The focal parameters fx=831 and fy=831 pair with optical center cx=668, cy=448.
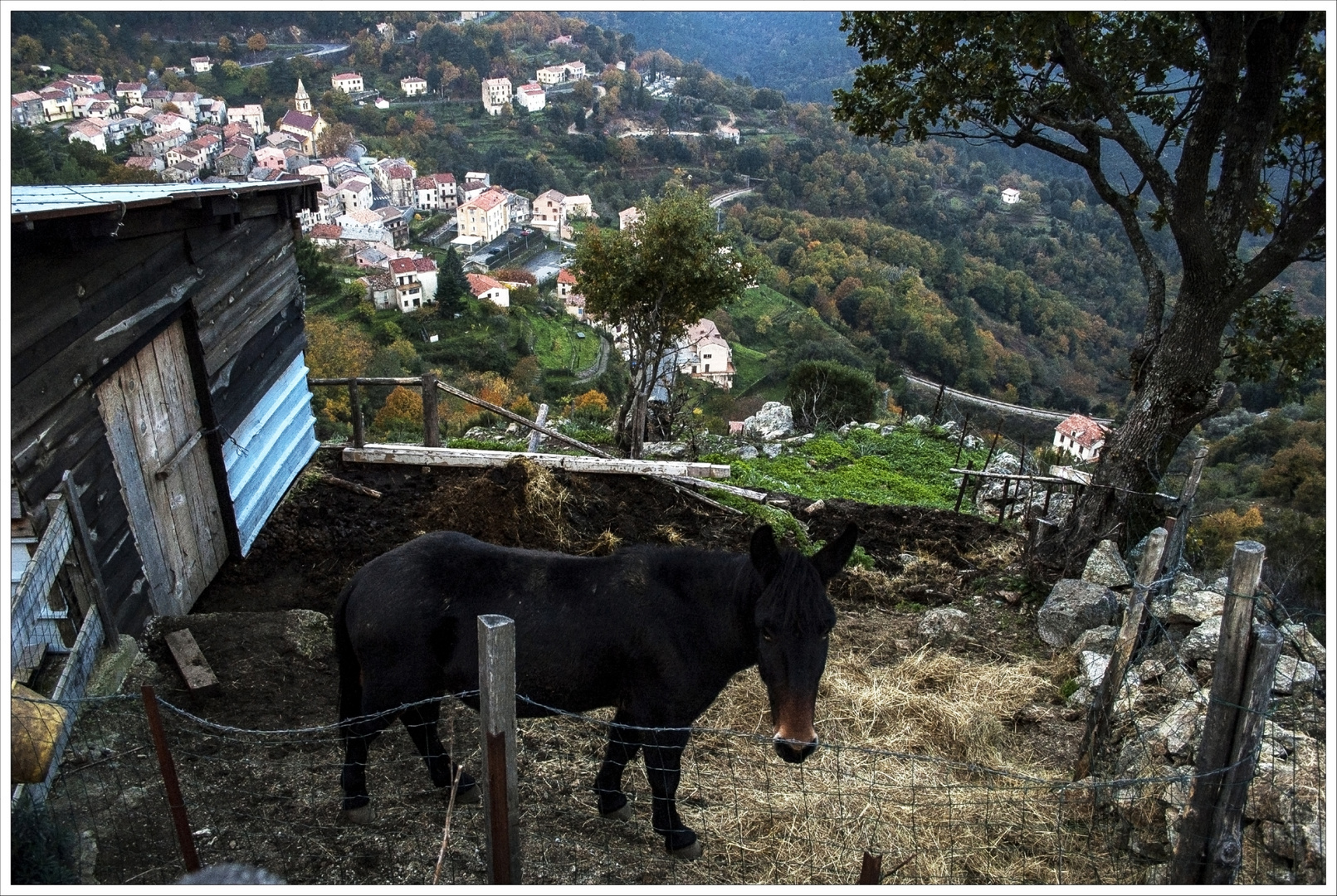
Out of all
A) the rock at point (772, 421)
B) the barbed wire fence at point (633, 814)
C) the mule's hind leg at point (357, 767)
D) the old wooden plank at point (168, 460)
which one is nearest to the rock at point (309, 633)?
the barbed wire fence at point (633, 814)

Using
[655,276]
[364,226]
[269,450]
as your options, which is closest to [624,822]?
[269,450]

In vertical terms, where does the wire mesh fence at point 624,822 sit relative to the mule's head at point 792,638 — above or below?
below

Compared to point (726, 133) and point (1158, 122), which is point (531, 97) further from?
point (1158, 122)

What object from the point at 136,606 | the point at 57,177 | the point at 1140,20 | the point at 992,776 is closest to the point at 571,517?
the point at 136,606

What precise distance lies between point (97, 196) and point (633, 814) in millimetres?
5317

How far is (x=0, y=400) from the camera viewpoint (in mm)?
3826

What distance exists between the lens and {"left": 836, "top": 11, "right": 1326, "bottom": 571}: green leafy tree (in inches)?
269

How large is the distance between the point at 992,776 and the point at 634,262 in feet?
31.1

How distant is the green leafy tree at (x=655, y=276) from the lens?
12.6 meters

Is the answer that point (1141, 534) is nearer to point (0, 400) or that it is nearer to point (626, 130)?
point (0, 400)

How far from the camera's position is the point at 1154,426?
7816 mm

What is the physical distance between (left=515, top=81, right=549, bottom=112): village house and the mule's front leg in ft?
437

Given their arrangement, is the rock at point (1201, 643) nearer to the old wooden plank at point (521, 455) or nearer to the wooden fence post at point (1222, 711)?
the wooden fence post at point (1222, 711)

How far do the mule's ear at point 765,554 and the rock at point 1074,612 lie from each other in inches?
173
